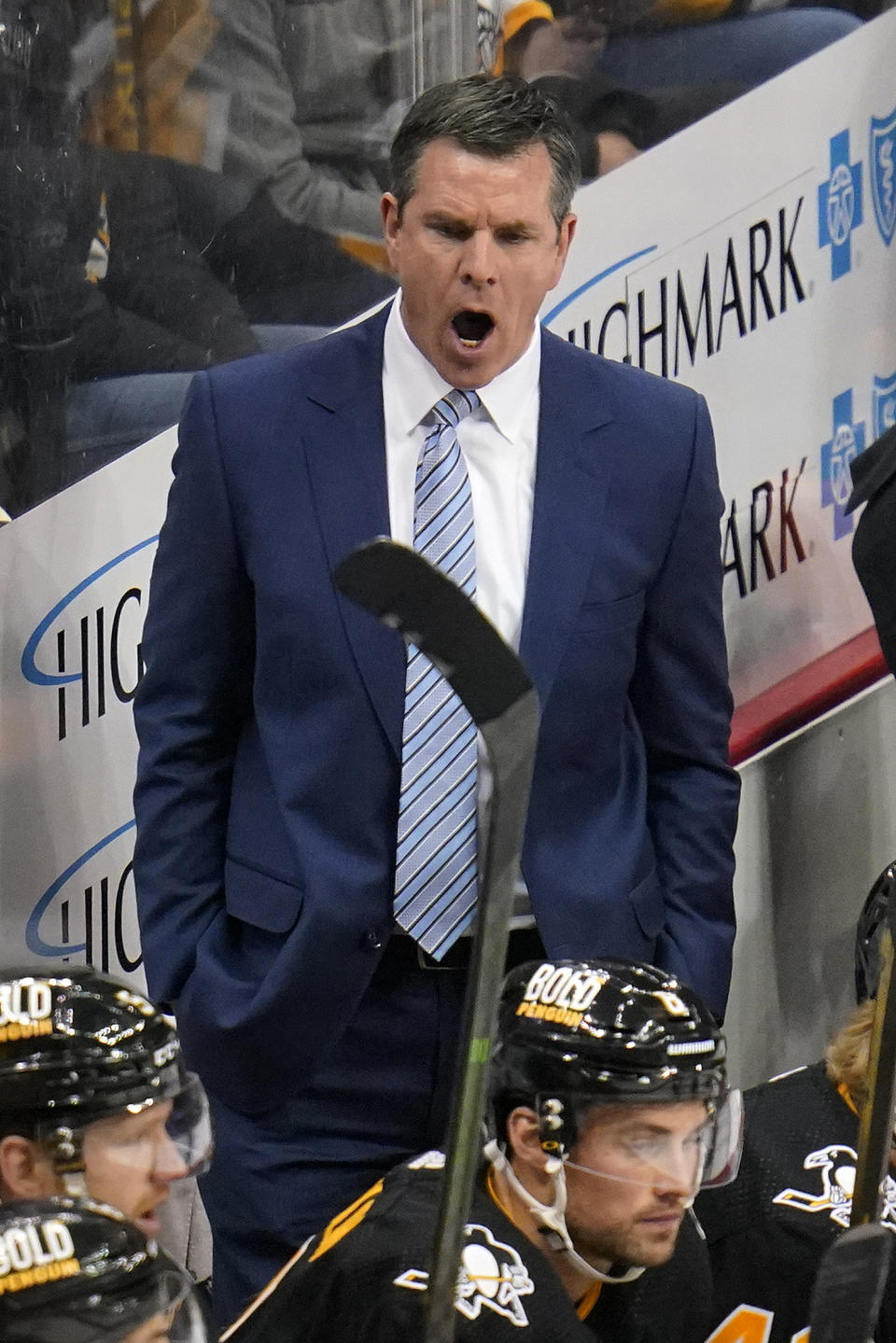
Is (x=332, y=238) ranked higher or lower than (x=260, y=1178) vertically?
higher

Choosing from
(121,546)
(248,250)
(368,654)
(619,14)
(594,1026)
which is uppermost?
(619,14)

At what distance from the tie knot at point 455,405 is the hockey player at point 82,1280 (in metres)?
0.94

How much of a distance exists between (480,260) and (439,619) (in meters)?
0.95

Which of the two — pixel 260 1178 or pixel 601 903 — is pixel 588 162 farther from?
pixel 260 1178

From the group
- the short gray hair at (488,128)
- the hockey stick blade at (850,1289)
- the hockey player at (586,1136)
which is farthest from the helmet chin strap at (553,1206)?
the short gray hair at (488,128)

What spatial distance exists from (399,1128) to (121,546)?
91 cm

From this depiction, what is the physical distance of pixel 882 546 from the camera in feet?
7.47

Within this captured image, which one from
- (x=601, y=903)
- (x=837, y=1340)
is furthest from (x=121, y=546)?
(x=837, y=1340)

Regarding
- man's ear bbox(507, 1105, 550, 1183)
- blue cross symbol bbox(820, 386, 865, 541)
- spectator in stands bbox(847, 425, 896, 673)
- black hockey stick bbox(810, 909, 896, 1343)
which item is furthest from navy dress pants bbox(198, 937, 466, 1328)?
blue cross symbol bbox(820, 386, 865, 541)

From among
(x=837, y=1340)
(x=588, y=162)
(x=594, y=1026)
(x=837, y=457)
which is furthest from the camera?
(x=837, y=457)

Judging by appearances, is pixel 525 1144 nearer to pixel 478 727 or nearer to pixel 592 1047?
pixel 592 1047

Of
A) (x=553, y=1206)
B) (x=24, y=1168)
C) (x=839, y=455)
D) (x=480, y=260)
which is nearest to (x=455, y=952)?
(x=553, y=1206)

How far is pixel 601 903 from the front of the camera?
2.12 metres

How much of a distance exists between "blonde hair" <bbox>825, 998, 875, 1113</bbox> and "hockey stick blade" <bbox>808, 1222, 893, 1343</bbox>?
118 cm
